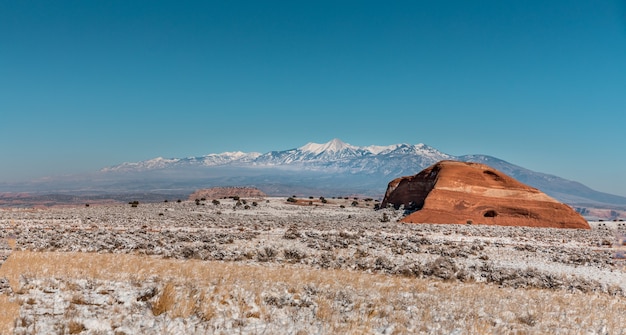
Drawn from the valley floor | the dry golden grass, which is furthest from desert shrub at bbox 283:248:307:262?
the dry golden grass

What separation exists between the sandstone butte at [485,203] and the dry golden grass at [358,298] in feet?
108

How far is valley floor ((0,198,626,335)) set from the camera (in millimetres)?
9891

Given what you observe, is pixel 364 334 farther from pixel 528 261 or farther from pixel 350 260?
pixel 528 261

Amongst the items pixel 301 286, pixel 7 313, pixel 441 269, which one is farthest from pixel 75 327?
pixel 441 269

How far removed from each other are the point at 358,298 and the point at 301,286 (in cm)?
237

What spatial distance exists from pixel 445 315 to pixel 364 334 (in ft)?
12.2

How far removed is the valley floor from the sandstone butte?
19.3 metres

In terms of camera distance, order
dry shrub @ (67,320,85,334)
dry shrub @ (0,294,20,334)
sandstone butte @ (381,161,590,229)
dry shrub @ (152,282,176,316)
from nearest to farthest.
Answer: dry shrub @ (0,294,20,334) < dry shrub @ (67,320,85,334) < dry shrub @ (152,282,176,316) < sandstone butte @ (381,161,590,229)

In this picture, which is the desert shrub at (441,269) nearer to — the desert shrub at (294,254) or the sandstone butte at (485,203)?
the desert shrub at (294,254)

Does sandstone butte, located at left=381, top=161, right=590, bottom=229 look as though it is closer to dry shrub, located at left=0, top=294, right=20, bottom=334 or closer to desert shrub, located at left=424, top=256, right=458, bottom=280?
desert shrub, located at left=424, top=256, right=458, bottom=280

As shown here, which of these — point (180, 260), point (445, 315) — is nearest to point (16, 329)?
point (445, 315)

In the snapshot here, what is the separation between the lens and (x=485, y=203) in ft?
173

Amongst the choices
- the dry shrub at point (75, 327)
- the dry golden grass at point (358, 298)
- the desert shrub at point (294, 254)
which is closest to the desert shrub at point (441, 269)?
the dry golden grass at point (358, 298)

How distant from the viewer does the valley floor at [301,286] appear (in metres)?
9.89
